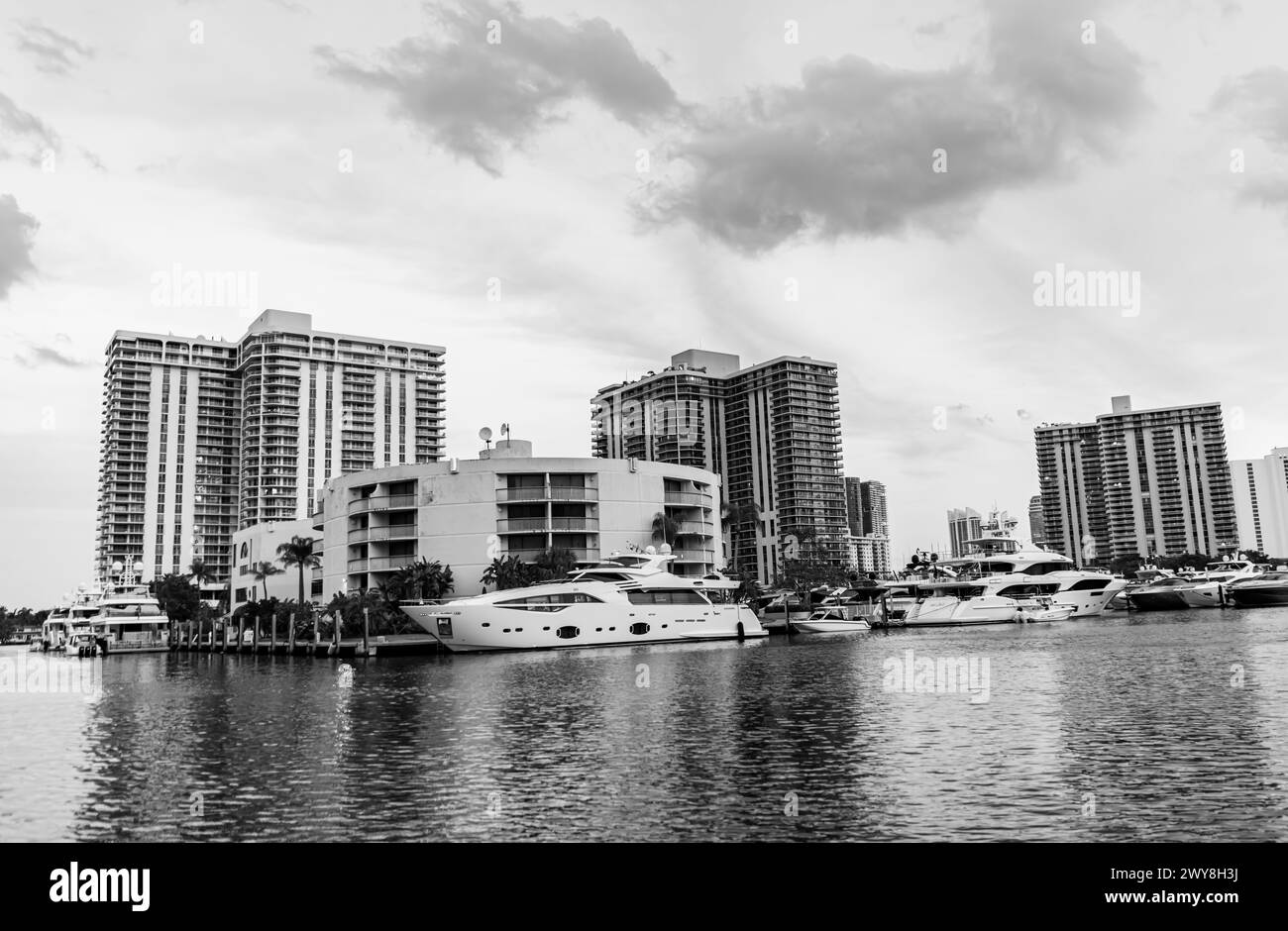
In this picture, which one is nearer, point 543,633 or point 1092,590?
point 543,633

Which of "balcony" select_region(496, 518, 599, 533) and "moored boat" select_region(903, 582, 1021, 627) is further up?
"balcony" select_region(496, 518, 599, 533)

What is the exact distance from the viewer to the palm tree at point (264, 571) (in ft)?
402

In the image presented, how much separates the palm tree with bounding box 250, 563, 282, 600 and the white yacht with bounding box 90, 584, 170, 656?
529 inches

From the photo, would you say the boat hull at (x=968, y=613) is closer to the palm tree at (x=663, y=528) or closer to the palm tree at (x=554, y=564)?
the palm tree at (x=663, y=528)

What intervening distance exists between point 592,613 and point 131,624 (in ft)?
211

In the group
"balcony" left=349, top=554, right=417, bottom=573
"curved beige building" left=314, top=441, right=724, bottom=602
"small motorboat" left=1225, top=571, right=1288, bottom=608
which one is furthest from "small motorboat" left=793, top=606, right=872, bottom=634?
Result: "small motorboat" left=1225, top=571, right=1288, bottom=608

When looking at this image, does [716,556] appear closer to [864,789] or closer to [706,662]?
[706,662]

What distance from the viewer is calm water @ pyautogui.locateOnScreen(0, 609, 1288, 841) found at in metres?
15.4

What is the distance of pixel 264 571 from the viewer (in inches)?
4823

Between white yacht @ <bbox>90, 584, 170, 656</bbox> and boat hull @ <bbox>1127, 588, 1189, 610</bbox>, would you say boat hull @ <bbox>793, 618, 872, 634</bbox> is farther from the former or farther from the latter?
white yacht @ <bbox>90, 584, 170, 656</bbox>

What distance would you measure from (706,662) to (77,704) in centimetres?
2913
